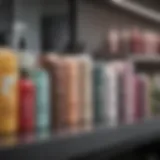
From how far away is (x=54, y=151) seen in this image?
2.57 feet

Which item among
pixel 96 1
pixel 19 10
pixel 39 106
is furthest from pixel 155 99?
pixel 39 106

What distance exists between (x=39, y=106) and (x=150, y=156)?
812 millimetres

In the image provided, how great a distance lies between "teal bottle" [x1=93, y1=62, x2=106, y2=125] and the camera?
46.3 inches

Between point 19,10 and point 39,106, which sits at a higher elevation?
point 19,10

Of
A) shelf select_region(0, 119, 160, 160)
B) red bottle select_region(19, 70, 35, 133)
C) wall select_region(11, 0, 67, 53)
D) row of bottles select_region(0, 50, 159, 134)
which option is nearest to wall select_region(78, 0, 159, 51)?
wall select_region(11, 0, 67, 53)

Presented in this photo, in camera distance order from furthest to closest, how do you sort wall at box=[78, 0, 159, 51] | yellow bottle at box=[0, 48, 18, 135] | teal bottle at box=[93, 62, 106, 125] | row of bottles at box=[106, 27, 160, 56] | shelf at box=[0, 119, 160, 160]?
row of bottles at box=[106, 27, 160, 56], wall at box=[78, 0, 159, 51], teal bottle at box=[93, 62, 106, 125], yellow bottle at box=[0, 48, 18, 135], shelf at box=[0, 119, 160, 160]

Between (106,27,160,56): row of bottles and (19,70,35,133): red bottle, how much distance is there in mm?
845

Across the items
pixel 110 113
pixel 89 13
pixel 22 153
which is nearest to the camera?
pixel 22 153

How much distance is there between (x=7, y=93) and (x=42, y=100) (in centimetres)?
12

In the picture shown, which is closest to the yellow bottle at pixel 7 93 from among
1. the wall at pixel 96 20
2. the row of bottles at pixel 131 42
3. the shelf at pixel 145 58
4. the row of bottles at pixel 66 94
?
the row of bottles at pixel 66 94

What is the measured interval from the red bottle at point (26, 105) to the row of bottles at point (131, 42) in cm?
84

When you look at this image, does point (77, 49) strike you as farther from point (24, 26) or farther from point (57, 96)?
point (57, 96)

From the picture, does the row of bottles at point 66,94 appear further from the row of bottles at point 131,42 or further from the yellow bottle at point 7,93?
the row of bottles at point 131,42

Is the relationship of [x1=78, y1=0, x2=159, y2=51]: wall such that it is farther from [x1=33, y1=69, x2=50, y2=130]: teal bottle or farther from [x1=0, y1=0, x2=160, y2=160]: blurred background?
[x1=33, y1=69, x2=50, y2=130]: teal bottle
